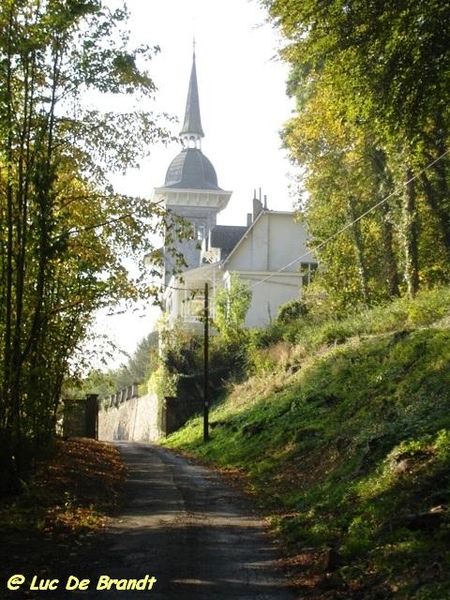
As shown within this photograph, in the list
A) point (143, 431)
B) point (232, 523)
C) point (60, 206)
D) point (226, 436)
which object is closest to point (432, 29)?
point (60, 206)

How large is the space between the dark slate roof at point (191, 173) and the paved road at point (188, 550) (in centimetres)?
5877

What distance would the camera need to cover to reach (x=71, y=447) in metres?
24.0

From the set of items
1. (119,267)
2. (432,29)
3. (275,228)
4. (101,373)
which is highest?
(275,228)

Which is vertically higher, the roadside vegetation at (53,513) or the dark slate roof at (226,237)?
the dark slate roof at (226,237)

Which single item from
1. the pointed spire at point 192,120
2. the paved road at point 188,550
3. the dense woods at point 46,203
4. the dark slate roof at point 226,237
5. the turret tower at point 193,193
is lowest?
the paved road at point 188,550

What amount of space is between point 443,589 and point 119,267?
11608 mm

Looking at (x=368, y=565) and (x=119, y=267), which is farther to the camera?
(x=119, y=267)

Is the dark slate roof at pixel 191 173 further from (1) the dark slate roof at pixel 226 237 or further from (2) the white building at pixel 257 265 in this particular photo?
(1) the dark slate roof at pixel 226 237

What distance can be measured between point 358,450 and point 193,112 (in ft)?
245

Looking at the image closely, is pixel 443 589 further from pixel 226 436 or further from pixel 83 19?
pixel 226 436

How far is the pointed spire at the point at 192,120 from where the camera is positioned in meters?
84.6

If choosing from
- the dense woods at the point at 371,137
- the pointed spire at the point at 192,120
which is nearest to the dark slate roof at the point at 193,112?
the pointed spire at the point at 192,120

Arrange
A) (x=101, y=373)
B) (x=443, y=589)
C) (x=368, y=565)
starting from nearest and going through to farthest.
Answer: (x=443, y=589) → (x=368, y=565) → (x=101, y=373)

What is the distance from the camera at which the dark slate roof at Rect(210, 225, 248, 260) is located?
52.5 metres
